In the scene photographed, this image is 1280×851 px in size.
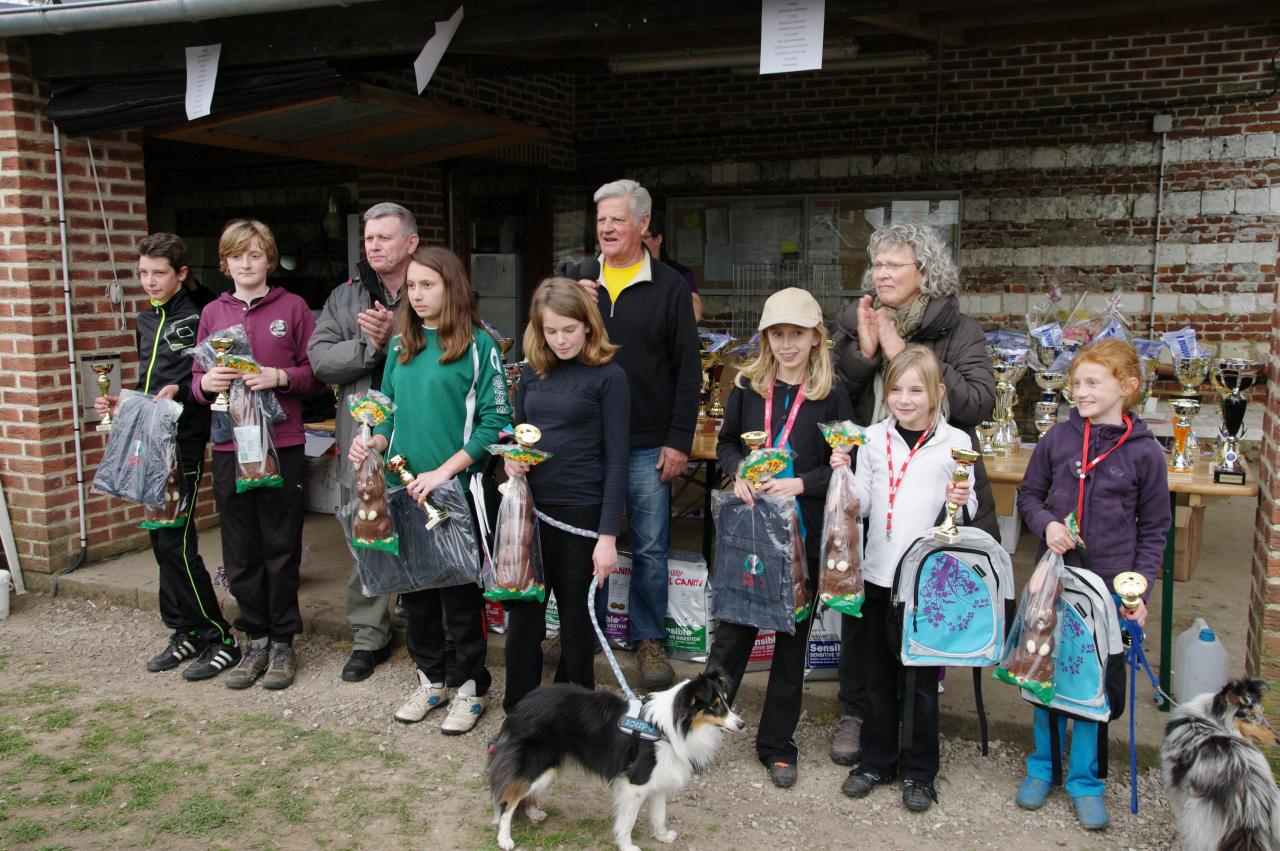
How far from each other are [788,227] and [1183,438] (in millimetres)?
5120

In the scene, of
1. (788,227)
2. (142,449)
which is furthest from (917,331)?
(788,227)

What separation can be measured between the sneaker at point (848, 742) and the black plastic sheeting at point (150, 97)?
4.02 m

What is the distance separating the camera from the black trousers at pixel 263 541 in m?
4.50

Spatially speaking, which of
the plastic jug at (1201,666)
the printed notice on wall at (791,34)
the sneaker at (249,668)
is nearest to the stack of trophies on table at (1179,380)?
the plastic jug at (1201,666)

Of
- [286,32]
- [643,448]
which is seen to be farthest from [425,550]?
[286,32]

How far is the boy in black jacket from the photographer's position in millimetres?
4621

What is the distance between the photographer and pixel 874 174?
859 cm

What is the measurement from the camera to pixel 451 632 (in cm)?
421

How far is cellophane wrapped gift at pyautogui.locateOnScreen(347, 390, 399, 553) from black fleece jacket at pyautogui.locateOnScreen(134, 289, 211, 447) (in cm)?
126

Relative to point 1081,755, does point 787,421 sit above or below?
above

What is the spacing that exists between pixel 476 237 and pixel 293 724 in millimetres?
5431

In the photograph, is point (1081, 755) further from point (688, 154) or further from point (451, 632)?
point (688, 154)

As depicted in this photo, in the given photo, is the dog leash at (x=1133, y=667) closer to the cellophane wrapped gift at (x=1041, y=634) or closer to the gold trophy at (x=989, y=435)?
the cellophane wrapped gift at (x=1041, y=634)

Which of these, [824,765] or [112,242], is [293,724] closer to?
[824,765]
